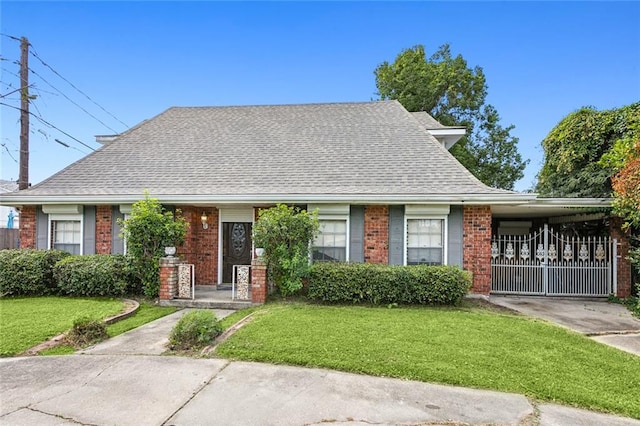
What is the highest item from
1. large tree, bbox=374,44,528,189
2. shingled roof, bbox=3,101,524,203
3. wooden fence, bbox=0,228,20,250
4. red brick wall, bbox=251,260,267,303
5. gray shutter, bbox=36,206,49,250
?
large tree, bbox=374,44,528,189

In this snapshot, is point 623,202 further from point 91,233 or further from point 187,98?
point 187,98

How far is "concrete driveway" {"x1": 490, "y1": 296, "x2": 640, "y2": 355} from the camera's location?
6.13 meters

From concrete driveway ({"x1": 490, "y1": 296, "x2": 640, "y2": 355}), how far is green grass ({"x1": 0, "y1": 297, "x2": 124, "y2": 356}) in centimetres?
873

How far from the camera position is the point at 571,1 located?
34.9 ft

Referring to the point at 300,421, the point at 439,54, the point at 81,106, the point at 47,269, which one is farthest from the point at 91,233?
the point at 439,54

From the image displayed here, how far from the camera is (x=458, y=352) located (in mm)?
4918

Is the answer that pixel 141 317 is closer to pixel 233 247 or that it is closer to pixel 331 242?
pixel 233 247

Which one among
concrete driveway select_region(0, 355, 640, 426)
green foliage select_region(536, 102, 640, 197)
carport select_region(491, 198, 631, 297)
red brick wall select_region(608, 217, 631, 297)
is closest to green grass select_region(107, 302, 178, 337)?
concrete driveway select_region(0, 355, 640, 426)

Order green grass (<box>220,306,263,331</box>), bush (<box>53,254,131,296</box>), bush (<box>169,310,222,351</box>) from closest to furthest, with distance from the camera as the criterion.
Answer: bush (<box>169,310,222,351</box>), green grass (<box>220,306,263,331</box>), bush (<box>53,254,131,296</box>)

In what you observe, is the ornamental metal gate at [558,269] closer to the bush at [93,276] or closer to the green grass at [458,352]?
the green grass at [458,352]

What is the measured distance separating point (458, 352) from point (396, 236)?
4393mm

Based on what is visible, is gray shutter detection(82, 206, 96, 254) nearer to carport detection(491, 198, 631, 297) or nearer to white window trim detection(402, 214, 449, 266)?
white window trim detection(402, 214, 449, 266)

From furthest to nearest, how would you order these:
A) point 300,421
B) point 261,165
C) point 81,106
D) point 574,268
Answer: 1. point 81,106
2. point 261,165
3. point 574,268
4. point 300,421

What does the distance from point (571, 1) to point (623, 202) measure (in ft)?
22.2
